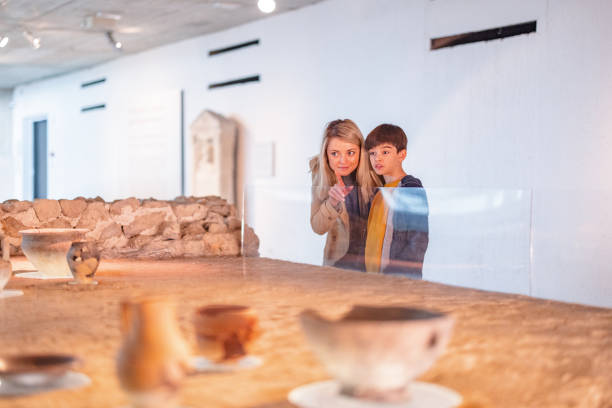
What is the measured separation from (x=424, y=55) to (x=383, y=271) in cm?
301

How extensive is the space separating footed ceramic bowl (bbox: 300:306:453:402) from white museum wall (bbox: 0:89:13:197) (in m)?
12.4

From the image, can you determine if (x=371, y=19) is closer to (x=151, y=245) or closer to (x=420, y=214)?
(x=151, y=245)

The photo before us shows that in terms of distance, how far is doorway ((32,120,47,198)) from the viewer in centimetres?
1161

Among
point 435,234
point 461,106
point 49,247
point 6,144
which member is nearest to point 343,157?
point 435,234

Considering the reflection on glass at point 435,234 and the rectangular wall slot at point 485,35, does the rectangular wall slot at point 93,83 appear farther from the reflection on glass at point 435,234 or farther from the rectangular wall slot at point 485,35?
the reflection on glass at point 435,234

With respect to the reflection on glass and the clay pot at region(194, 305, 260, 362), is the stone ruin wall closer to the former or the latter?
the reflection on glass

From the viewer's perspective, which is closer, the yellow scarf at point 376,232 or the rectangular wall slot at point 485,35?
the yellow scarf at point 376,232

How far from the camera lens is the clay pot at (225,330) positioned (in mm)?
1145

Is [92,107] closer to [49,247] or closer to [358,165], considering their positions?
[358,165]

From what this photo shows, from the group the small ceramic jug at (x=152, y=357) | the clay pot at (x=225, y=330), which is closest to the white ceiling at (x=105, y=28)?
the clay pot at (x=225, y=330)

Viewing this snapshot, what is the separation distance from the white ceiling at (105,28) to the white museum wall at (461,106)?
0.83 ft

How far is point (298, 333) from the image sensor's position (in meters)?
1.57

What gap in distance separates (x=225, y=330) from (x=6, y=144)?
488 inches

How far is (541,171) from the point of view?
14.7 feet
